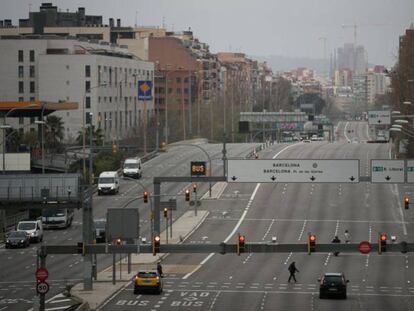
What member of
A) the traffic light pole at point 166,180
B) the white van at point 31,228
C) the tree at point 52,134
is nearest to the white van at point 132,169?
the tree at point 52,134

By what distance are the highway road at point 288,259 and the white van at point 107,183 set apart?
946cm

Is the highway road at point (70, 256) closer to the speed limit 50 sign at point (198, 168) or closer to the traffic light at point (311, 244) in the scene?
the speed limit 50 sign at point (198, 168)

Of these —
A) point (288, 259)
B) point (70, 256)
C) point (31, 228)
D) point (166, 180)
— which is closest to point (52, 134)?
point (31, 228)

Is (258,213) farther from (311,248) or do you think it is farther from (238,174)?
(311,248)

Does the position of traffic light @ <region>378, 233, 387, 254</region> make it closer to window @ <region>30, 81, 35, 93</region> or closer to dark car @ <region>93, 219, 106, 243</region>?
A: dark car @ <region>93, 219, 106, 243</region>

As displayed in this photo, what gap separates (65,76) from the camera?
16975 centimetres

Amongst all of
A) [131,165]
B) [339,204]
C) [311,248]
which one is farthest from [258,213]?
[311,248]

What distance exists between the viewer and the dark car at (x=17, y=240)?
85562mm

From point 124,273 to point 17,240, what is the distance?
45.6 feet

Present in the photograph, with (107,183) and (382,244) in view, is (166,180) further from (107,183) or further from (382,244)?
(107,183)

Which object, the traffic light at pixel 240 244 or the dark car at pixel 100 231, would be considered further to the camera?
the dark car at pixel 100 231

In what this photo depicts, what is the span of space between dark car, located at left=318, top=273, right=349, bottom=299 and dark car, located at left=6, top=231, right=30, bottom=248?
3032 cm

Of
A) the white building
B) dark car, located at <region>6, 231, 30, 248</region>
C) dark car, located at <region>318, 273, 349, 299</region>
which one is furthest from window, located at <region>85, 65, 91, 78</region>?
dark car, located at <region>318, 273, 349, 299</region>

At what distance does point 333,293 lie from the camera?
6175 centimetres
